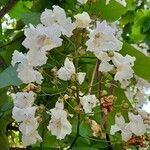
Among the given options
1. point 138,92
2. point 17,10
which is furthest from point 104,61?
point 17,10

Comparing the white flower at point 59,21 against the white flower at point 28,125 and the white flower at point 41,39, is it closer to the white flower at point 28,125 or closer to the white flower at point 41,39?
the white flower at point 41,39

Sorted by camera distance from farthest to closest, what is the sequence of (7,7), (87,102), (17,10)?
(17,10) < (7,7) < (87,102)

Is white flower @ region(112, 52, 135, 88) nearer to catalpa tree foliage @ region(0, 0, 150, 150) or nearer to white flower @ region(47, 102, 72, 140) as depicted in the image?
catalpa tree foliage @ region(0, 0, 150, 150)

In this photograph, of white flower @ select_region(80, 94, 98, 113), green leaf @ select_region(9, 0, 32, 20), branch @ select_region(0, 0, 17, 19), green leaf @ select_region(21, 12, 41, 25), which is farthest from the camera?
green leaf @ select_region(9, 0, 32, 20)

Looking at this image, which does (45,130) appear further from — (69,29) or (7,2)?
(7,2)

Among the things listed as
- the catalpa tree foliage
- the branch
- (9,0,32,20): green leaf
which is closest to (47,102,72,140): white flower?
the catalpa tree foliage

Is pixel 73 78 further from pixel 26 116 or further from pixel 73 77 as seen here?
pixel 26 116

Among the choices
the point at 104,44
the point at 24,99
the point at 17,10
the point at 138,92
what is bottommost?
the point at 17,10
